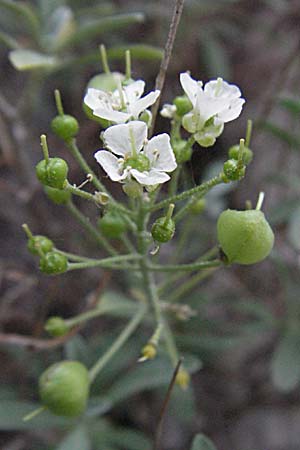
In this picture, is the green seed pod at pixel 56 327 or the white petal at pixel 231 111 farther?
the green seed pod at pixel 56 327

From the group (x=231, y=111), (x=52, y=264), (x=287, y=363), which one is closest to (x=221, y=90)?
(x=231, y=111)

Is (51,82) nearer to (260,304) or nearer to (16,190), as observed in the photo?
(16,190)

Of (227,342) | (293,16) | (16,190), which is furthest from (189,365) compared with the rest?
(293,16)

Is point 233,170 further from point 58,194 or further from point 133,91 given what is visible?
point 58,194

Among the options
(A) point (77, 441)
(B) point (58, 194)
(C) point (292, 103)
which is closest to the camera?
(B) point (58, 194)

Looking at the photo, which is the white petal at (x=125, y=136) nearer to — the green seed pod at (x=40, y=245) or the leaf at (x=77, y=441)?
the green seed pod at (x=40, y=245)

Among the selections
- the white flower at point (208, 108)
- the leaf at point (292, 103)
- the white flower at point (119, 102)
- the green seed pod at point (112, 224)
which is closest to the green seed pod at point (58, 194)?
the green seed pod at point (112, 224)
